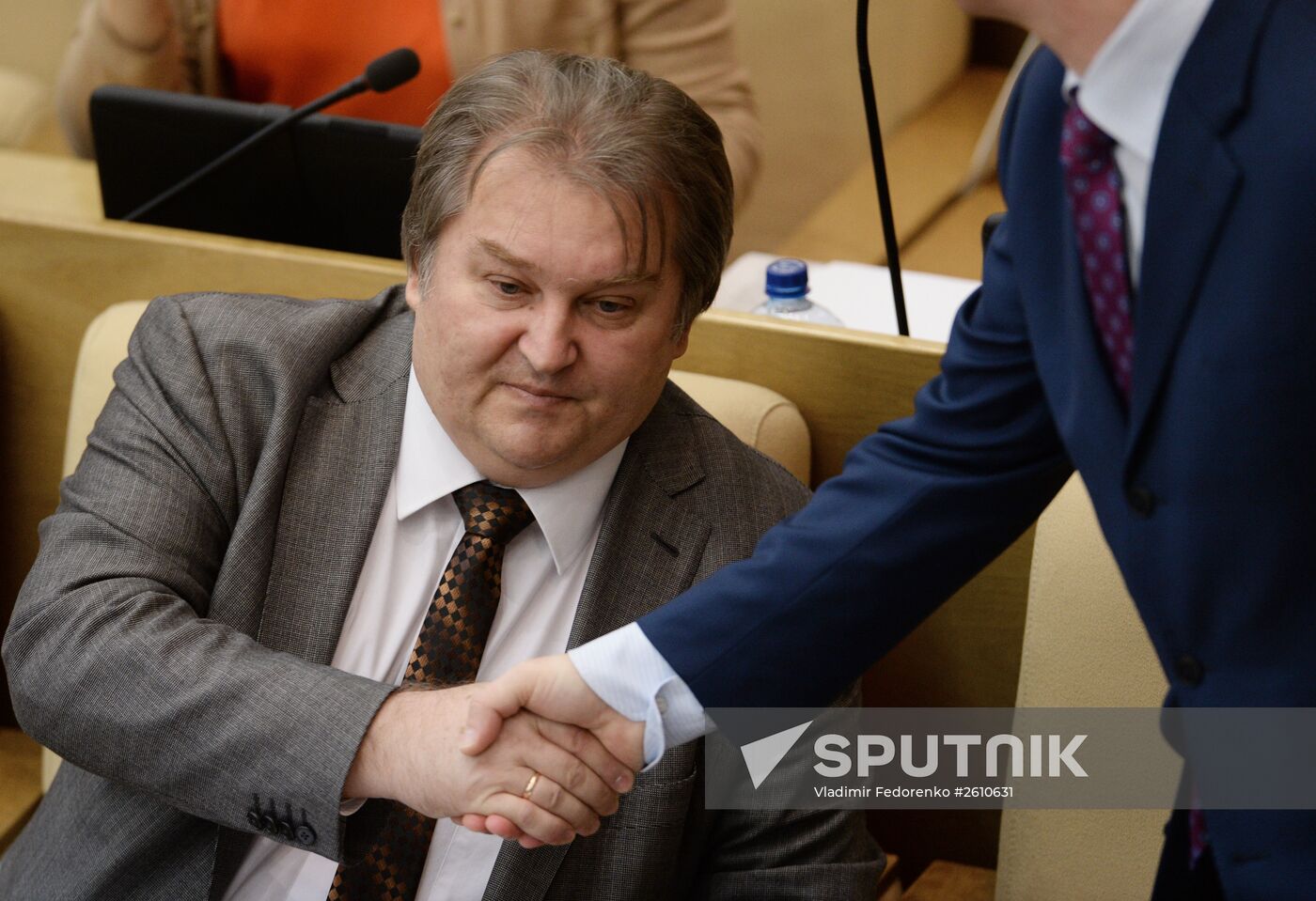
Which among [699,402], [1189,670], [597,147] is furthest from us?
[699,402]

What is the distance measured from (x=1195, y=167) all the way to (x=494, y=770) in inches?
29.6

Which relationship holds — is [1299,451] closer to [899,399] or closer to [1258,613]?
[1258,613]

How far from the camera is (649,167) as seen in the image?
143 centimetres

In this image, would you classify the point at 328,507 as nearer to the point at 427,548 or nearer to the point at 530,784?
the point at 427,548

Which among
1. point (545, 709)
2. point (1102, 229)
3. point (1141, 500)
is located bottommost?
point (545, 709)

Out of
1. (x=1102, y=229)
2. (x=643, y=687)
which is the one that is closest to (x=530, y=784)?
(x=643, y=687)

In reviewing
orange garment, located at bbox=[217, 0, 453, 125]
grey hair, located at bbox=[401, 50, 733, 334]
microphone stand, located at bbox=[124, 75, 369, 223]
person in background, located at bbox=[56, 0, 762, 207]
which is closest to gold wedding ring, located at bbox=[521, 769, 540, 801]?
grey hair, located at bbox=[401, 50, 733, 334]

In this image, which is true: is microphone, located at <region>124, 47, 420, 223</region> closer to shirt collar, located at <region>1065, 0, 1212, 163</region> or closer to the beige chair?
the beige chair

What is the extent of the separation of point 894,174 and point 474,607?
7.21 feet

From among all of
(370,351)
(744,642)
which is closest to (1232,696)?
(744,642)

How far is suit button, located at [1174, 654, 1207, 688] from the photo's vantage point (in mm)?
1033

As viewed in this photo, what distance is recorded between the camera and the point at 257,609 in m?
1.49

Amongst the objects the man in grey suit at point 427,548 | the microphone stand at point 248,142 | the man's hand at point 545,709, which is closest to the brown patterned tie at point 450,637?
the man in grey suit at point 427,548

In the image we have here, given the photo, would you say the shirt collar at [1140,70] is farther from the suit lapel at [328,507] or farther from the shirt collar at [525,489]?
the suit lapel at [328,507]
